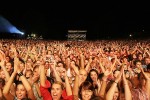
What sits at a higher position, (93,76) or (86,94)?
(93,76)

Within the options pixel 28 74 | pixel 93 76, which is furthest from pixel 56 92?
pixel 28 74

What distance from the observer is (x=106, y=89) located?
22.7 feet

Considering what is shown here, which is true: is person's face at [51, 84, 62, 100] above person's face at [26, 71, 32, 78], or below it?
below

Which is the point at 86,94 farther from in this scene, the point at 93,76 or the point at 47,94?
the point at 93,76

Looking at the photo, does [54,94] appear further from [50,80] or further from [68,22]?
[68,22]

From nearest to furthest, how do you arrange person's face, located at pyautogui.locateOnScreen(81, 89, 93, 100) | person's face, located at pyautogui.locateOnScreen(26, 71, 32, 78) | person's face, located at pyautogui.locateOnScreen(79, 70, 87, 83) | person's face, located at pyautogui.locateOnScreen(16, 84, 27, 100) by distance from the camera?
person's face, located at pyautogui.locateOnScreen(81, 89, 93, 100), person's face, located at pyautogui.locateOnScreen(16, 84, 27, 100), person's face, located at pyautogui.locateOnScreen(79, 70, 87, 83), person's face, located at pyautogui.locateOnScreen(26, 71, 32, 78)

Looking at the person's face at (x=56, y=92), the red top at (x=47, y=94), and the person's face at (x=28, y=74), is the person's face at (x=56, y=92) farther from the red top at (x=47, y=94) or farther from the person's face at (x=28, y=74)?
the person's face at (x=28, y=74)

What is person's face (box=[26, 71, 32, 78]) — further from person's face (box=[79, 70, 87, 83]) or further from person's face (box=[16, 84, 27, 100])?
person's face (box=[16, 84, 27, 100])

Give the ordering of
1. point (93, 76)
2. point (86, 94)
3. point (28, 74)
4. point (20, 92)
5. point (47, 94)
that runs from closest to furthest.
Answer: point (86, 94) < point (20, 92) < point (47, 94) < point (93, 76) < point (28, 74)

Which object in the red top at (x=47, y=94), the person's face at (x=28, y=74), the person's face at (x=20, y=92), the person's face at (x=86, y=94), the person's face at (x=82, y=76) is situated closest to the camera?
the person's face at (x=86, y=94)

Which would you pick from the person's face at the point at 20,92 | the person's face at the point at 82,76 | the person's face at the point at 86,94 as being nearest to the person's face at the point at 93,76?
the person's face at the point at 82,76

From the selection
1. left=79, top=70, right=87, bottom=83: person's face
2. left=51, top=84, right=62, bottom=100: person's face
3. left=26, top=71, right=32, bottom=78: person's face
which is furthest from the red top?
left=26, top=71, right=32, bottom=78: person's face

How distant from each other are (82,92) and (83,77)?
130 cm

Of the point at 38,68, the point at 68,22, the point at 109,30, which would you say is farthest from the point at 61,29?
the point at 38,68
